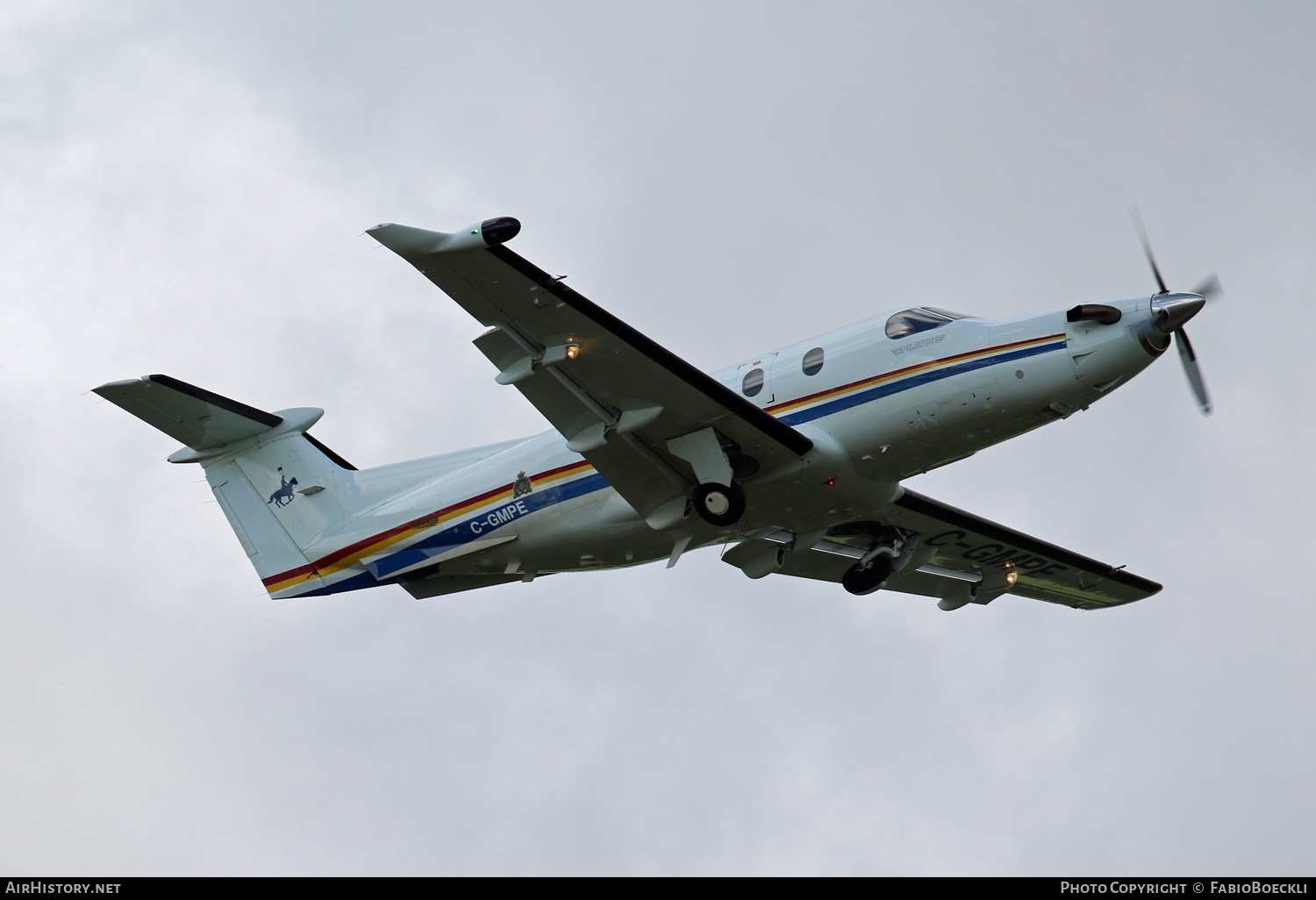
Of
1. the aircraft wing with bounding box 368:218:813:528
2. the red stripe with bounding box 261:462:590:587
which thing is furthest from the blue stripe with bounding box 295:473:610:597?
the aircraft wing with bounding box 368:218:813:528

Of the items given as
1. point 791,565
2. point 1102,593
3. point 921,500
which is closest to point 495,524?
point 791,565

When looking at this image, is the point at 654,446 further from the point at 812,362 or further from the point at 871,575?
the point at 871,575

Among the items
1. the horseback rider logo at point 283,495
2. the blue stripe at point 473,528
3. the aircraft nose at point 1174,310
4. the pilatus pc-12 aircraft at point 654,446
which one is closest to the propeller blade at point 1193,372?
the pilatus pc-12 aircraft at point 654,446

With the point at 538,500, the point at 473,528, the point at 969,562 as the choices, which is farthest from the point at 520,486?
the point at 969,562

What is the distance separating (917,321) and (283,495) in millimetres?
12099

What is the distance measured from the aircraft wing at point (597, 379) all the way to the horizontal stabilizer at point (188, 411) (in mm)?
7183

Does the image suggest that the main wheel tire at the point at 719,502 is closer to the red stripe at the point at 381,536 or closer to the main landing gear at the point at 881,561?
the red stripe at the point at 381,536

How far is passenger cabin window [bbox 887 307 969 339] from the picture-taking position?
60.7ft

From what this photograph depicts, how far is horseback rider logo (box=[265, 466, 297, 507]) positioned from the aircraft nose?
15.1m

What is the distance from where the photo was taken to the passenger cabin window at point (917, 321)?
1850 centimetres
